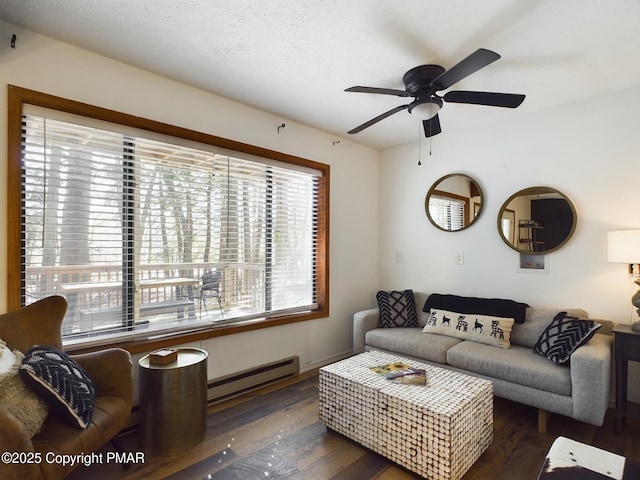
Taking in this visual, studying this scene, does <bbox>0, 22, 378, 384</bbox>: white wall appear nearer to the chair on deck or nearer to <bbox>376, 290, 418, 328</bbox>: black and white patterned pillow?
the chair on deck

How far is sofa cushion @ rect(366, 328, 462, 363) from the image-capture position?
2.97 metres

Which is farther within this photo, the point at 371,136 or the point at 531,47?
the point at 371,136

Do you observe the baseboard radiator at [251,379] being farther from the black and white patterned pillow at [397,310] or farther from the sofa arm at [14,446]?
the sofa arm at [14,446]

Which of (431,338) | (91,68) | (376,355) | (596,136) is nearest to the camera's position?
(91,68)

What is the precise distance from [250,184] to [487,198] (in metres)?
2.37

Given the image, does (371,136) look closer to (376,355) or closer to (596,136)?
(596,136)

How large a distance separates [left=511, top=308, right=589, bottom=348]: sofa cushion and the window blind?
209 cm

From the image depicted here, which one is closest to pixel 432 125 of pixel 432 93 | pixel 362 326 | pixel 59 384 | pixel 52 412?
pixel 432 93

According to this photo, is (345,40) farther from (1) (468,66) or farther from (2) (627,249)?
(2) (627,249)

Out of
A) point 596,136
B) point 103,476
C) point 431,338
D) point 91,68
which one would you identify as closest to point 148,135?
point 91,68

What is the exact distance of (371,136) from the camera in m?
3.91

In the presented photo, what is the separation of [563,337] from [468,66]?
6.58 feet

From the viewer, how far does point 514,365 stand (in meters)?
2.53

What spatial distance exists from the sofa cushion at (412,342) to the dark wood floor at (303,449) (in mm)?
592
